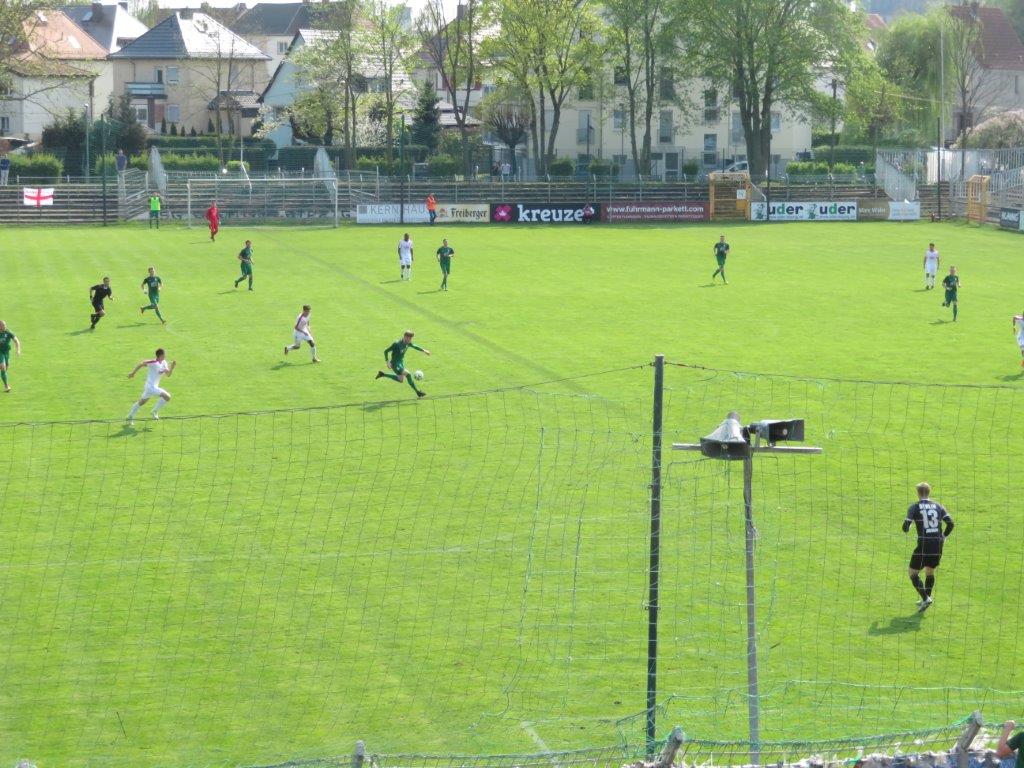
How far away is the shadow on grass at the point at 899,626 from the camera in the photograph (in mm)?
15867

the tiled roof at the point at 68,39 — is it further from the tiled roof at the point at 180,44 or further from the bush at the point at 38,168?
the bush at the point at 38,168

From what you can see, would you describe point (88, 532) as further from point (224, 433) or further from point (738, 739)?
point (738, 739)

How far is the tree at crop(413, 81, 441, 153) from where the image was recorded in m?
99.7

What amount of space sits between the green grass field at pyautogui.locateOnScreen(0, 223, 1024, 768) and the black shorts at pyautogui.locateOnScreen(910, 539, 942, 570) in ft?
2.01

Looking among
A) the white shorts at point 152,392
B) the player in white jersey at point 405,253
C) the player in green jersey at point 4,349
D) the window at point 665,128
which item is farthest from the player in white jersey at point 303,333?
Result: the window at point 665,128

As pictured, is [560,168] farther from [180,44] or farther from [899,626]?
[899,626]

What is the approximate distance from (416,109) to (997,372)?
74.0m

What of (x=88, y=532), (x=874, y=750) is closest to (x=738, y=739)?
(x=874, y=750)

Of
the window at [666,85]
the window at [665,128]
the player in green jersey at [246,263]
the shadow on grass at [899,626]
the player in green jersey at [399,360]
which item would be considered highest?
the window at [666,85]

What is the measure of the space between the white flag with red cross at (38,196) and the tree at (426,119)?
35398mm

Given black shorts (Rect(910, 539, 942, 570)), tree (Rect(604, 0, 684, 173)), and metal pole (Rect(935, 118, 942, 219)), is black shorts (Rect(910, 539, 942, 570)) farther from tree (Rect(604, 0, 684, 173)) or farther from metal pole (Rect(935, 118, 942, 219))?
tree (Rect(604, 0, 684, 173))

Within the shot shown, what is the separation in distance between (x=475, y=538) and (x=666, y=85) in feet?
272

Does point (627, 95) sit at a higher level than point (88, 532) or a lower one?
higher

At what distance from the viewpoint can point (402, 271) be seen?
47.1m
